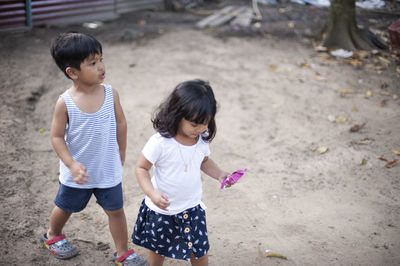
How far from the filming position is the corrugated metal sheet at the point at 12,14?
6.42m

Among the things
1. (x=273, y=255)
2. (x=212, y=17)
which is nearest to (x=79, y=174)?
(x=273, y=255)

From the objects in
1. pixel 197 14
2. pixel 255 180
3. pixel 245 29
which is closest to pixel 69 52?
pixel 255 180

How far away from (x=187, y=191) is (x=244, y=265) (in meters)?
0.87

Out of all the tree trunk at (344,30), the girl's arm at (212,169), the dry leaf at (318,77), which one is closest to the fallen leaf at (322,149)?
the dry leaf at (318,77)

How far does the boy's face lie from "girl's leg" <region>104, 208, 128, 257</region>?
830 millimetres

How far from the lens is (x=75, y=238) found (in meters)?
2.99

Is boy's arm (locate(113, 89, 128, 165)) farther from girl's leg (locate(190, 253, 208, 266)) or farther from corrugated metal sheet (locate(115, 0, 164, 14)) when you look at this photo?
corrugated metal sheet (locate(115, 0, 164, 14))

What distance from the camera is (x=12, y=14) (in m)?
6.59

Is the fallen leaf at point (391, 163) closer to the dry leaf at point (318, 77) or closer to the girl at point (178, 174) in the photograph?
the dry leaf at point (318, 77)

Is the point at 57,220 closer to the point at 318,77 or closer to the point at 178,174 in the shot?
the point at 178,174

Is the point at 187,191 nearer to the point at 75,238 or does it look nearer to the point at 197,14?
the point at 75,238

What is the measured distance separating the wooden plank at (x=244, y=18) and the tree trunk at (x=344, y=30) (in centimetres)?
183

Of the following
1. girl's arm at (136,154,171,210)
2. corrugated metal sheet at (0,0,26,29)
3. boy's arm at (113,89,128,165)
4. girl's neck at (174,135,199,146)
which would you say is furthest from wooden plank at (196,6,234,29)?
girl's arm at (136,154,171,210)

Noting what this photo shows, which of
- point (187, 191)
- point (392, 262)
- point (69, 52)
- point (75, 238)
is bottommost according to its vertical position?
point (75, 238)
